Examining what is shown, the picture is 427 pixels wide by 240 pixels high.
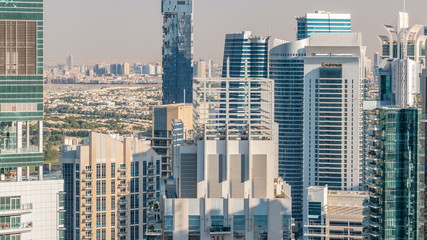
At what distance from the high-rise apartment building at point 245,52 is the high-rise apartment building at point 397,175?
91830 millimetres

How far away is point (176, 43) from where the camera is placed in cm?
17988

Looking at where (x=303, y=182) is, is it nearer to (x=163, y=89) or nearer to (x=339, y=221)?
(x=339, y=221)

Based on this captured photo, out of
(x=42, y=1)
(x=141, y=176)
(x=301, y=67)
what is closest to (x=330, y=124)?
(x=301, y=67)

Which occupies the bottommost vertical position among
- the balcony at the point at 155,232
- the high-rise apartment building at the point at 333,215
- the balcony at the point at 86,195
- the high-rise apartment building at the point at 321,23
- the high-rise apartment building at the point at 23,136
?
the high-rise apartment building at the point at 333,215

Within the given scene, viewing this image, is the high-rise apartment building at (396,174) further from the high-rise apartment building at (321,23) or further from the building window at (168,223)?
the high-rise apartment building at (321,23)

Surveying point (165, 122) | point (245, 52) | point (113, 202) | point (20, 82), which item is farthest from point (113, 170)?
point (245, 52)

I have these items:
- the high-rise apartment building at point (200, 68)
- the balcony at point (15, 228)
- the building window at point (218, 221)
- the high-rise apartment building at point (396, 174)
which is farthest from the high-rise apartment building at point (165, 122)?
the high-rise apartment building at point (200, 68)

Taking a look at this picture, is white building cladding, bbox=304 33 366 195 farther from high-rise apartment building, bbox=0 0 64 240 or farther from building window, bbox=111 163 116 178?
high-rise apartment building, bbox=0 0 64 240

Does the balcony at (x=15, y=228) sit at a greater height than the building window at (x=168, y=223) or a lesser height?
greater

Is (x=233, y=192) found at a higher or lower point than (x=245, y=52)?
lower

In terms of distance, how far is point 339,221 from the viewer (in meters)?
85.1

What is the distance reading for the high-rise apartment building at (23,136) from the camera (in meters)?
37.9

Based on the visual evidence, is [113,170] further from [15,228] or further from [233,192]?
[15,228]

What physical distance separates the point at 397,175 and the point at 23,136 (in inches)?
720
